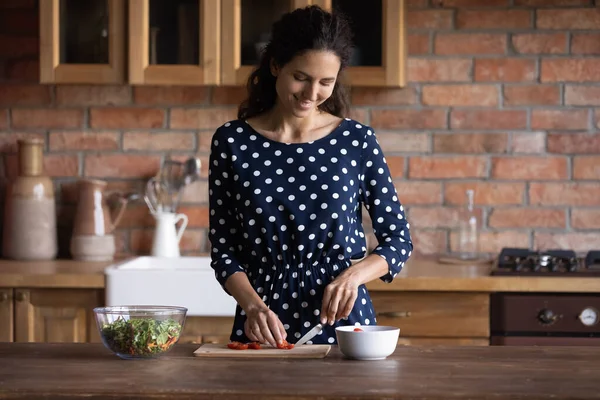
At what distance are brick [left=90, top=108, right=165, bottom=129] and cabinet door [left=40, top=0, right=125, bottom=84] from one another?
0.93 feet

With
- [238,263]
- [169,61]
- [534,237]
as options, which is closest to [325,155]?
[238,263]

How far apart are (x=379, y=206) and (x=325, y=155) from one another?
0.17 m

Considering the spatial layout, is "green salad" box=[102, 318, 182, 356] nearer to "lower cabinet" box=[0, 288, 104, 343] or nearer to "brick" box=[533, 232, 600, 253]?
"lower cabinet" box=[0, 288, 104, 343]

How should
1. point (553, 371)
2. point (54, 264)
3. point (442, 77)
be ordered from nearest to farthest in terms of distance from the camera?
point (553, 371)
point (54, 264)
point (442, 77)

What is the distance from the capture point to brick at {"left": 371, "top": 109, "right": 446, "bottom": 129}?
3600mm

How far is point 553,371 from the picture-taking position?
1771 millimetres

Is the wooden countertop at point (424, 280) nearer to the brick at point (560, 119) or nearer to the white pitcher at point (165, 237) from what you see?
the white pitcher at point (165, 237)

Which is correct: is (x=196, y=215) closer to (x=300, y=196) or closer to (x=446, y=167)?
(x=446, y=167)

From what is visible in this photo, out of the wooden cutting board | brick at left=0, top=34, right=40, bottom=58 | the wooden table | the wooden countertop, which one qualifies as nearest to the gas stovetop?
the wooden countertop

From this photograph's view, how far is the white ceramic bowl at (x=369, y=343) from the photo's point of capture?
1.87 m

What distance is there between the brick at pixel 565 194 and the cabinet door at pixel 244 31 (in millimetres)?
1091

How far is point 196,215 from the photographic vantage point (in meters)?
3.68

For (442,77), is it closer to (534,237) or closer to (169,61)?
(534,237)

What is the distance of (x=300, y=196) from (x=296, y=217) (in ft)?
0.16
